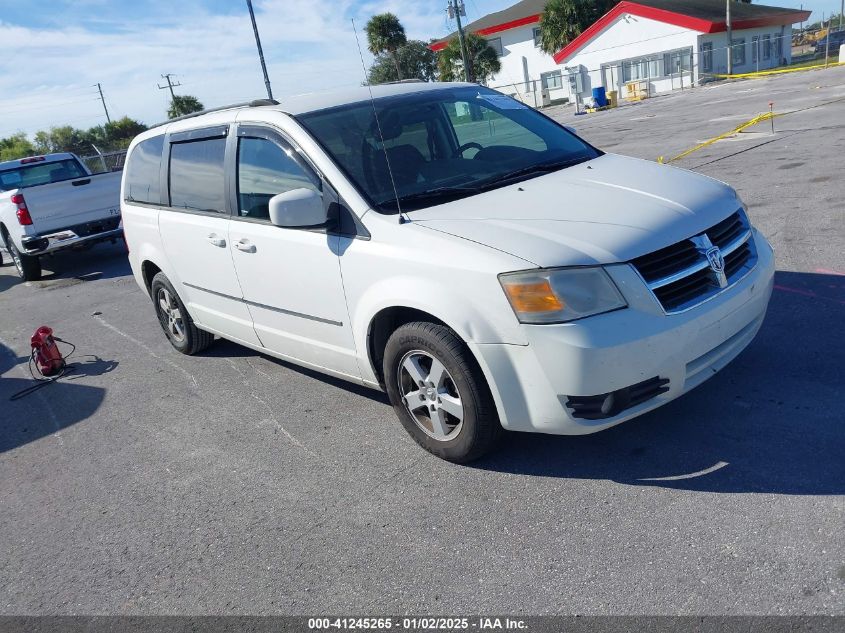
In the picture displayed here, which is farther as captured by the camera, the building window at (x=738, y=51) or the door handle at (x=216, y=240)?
the building window at (x=738, y=51)

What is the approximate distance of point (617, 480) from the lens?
3.47 metres

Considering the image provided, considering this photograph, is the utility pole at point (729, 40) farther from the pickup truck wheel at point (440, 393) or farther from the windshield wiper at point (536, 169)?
the pickup truck wheel at point (440, 393)

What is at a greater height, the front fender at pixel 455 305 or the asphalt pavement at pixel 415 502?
the front fender at pixel 455 305

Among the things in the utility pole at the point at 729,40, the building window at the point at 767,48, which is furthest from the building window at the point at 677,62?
the building window at the point at 767,48

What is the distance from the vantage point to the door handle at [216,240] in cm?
485

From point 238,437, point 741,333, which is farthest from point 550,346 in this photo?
point 238,437

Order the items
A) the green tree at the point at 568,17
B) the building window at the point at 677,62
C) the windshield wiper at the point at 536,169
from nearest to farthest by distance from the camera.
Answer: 1. the windshield wiper at the point at 536,169
2. the building window at the point at 677,62
3. the green tree at the point at 568,17

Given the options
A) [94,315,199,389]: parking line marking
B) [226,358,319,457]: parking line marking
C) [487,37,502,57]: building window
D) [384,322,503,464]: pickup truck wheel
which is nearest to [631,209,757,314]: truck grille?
[384,322,503,464]: pickup truck wheel

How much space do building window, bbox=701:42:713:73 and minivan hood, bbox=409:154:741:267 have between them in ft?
137

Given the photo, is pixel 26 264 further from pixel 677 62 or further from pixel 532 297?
pixel 677 62

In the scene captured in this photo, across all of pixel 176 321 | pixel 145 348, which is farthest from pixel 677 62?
pixel 176 321

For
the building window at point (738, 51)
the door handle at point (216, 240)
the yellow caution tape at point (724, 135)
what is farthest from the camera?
the building window at point (738, 51)

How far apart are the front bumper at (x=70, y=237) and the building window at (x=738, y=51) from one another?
41184mm

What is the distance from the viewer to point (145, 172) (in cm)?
617
